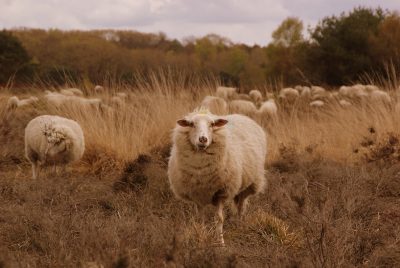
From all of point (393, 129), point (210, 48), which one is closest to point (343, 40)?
point (393, 129)

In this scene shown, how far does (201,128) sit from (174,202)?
1.42 m

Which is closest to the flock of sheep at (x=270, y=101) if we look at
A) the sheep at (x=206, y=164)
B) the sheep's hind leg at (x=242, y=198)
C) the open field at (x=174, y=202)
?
the open field at (x=174, y=202)

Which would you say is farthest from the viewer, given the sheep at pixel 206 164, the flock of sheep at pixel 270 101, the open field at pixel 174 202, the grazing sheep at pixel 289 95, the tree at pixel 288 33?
the tree at pixel 288 33

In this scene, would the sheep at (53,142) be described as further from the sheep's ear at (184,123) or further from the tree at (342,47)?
the tree at (342,47)

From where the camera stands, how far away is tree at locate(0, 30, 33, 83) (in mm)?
25578

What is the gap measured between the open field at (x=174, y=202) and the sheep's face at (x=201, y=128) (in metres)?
0.67

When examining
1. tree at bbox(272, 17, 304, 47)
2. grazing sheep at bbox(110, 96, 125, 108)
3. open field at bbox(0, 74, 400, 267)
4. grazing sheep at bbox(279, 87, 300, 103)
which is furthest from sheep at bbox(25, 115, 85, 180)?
tree at bbox(272, 17, 304, 47)

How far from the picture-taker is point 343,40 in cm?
2805

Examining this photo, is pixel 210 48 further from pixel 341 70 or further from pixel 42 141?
pixel 42 141

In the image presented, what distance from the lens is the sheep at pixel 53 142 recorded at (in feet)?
20.3

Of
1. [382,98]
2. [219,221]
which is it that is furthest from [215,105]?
[382,98]

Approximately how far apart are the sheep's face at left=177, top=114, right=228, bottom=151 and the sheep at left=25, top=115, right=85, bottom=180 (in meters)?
3.14

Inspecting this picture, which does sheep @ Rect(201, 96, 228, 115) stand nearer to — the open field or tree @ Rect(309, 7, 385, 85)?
the open field

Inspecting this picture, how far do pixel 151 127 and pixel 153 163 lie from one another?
1.82 meters
